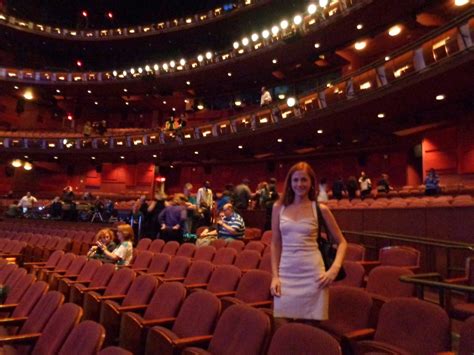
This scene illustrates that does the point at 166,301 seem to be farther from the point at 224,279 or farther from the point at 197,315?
the point at 224,279

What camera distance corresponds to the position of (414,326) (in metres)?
2.16

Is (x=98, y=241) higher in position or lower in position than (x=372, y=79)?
lower

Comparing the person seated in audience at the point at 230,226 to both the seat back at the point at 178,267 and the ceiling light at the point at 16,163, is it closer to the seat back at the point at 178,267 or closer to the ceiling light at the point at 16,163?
the seat back at the point at 178,267

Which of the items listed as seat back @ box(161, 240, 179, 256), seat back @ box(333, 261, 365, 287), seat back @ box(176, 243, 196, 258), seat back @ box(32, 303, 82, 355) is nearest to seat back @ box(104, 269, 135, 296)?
seat back @ box(32, 303, 82, 355)

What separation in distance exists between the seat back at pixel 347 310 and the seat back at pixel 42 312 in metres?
2.03

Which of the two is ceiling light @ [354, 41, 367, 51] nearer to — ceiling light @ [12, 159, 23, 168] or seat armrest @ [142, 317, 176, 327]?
seat armrest @ [142, 317, 176, 327]

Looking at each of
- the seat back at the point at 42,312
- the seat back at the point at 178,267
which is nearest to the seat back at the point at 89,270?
the seat back at the point at 178,267

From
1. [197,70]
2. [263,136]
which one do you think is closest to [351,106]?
[263,136]

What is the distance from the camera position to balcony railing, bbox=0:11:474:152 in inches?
292

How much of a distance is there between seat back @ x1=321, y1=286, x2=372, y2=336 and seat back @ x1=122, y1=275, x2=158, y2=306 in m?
1.59

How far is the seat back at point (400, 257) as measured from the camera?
391 centimetres

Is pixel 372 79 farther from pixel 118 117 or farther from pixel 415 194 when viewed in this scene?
pixel 118 117

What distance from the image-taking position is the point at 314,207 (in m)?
2.12

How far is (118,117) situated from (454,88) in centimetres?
2000
